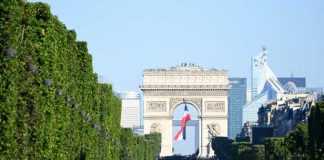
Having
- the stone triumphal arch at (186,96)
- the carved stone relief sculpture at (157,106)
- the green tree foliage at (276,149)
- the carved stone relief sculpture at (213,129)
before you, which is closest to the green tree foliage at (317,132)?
the green tree foliage at (276,149)

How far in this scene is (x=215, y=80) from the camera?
576ft

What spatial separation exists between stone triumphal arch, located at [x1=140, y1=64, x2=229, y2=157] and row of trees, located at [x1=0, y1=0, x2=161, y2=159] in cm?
11635

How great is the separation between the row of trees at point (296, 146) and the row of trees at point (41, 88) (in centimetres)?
2133

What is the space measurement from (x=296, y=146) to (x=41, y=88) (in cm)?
5595

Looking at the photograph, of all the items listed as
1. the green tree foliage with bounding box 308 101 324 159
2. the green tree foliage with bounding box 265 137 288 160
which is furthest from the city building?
the green tree foliage with bounding box 308 101 324 159

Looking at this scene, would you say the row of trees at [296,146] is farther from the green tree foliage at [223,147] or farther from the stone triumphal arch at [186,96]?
the stone triumphal arch at [186,96]

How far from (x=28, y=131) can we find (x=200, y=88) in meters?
141

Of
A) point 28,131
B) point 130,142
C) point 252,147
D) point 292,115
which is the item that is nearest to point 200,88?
point 292,115

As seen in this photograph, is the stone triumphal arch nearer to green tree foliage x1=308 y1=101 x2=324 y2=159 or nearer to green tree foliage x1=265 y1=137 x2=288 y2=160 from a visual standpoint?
green tree foliage x1=265 y1=137 x2=288 y2=160

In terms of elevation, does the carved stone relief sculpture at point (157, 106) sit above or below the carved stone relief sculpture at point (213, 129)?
above

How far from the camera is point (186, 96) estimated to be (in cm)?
17450

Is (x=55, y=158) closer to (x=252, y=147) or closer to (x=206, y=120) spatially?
(x=252, y=147)

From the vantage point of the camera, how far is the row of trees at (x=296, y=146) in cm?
7438

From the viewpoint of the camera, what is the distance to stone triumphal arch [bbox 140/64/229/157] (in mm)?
173262
